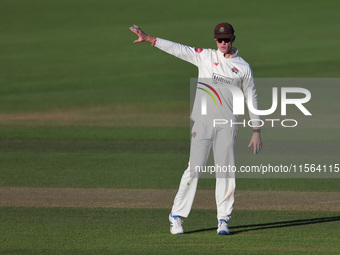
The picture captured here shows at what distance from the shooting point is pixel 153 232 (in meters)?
10.9

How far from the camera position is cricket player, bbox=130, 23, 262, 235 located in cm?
1055

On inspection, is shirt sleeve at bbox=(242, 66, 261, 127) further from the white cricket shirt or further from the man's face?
the man's face

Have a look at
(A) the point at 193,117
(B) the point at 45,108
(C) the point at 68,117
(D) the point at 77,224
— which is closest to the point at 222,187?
(A) the point at 193,117

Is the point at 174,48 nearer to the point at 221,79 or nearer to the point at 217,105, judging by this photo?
the point at 221,79

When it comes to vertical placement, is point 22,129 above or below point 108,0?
below

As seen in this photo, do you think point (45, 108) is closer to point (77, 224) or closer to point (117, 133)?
point (117, 133)

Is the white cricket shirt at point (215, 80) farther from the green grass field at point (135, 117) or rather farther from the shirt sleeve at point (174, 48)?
the green grass field at point (135, 117)

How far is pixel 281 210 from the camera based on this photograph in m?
12.6

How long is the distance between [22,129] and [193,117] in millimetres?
12709

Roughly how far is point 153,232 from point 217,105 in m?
1.65

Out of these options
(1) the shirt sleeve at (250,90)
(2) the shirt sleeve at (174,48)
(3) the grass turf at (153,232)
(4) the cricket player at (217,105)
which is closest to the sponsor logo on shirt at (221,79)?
(4) the cricket player at (217,105)

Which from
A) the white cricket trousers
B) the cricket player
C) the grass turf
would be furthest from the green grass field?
the cricket player

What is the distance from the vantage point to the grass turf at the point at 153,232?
32.7 feet

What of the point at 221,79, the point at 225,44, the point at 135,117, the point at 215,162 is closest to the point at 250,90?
the point at 221,79
